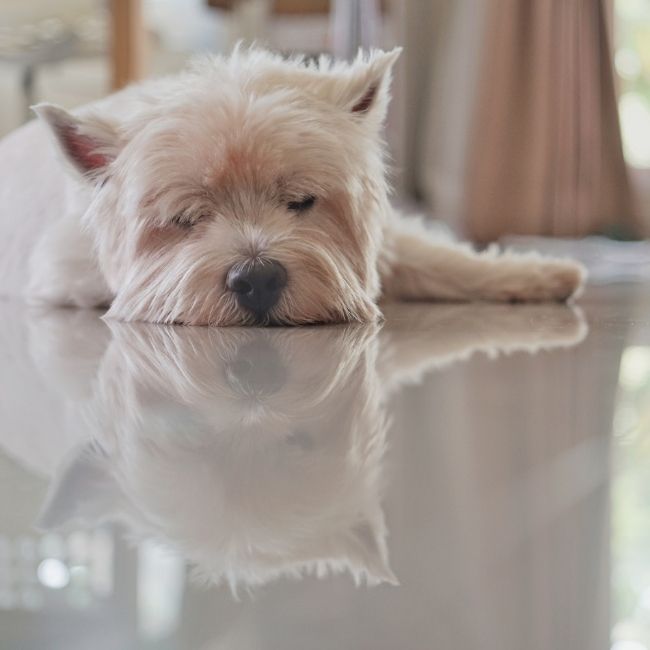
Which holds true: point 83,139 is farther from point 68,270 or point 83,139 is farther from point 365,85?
point 365,85

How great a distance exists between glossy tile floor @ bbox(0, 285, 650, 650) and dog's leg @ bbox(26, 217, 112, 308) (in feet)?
2.97

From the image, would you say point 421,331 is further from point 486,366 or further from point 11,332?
point 11,332

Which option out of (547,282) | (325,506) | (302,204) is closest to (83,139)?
(302,204)

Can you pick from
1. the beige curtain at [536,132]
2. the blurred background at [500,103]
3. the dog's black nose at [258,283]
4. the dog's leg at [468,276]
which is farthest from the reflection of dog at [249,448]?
the beige curtain at [536,132]

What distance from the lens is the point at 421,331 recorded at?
1873 millimetres

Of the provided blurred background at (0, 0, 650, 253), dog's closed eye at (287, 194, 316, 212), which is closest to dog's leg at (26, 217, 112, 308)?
dog's closed eye at (287, 194, 316, 212)

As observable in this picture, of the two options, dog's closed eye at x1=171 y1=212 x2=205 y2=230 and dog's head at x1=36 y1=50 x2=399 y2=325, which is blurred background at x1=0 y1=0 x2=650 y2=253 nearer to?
dog's head at x1=36 y1=50 x2=399 y2=325

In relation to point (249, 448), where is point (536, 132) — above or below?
below

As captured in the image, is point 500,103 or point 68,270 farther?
point 500,103

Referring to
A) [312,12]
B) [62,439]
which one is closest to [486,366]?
[62,439]

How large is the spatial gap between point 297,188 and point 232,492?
1.26m

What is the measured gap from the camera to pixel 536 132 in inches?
177

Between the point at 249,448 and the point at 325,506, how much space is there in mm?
193

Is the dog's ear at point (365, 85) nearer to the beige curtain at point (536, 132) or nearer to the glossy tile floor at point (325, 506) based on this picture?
the glossy tile floor at point (325, 506)
